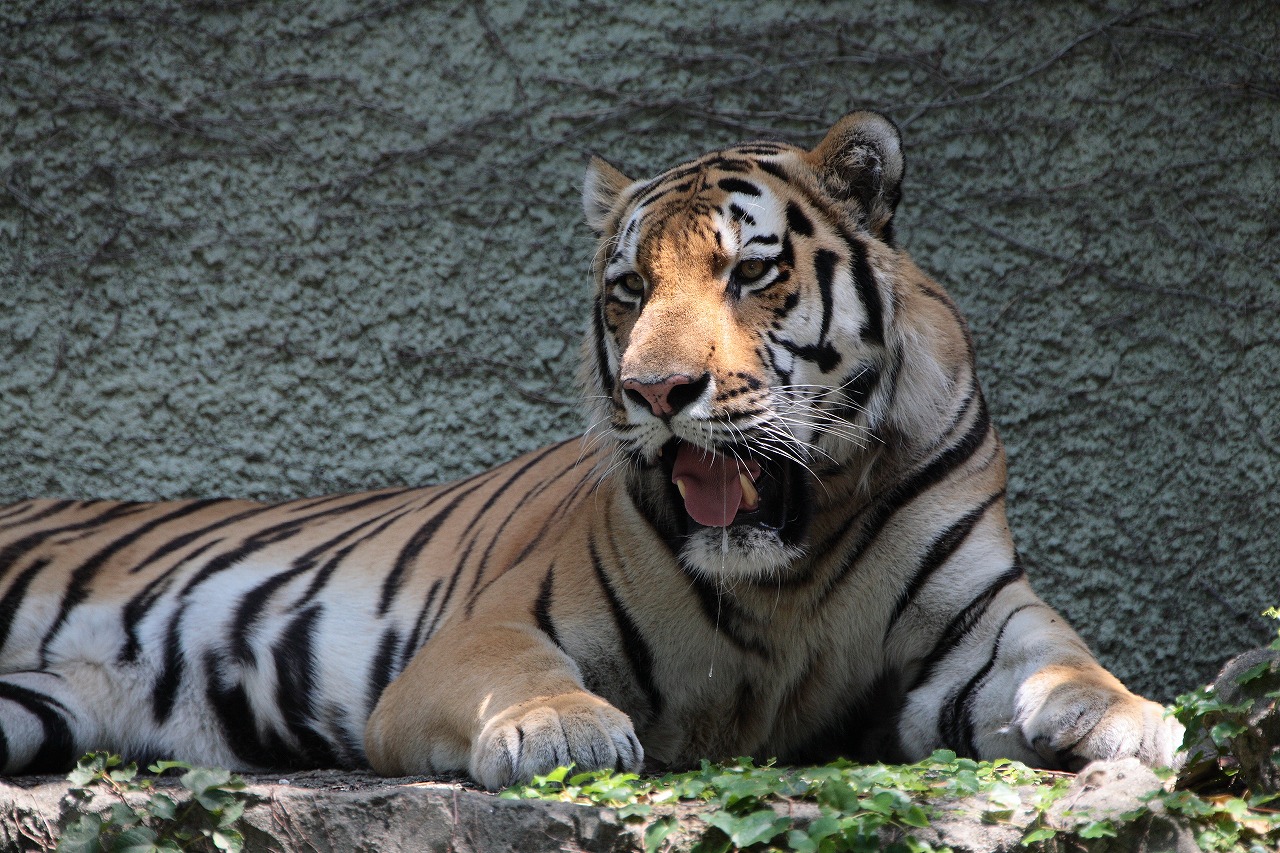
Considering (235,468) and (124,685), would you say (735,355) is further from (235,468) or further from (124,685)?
(235,468)

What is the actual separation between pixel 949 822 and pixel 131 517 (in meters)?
2.28

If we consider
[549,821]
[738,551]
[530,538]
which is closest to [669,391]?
[738,551]

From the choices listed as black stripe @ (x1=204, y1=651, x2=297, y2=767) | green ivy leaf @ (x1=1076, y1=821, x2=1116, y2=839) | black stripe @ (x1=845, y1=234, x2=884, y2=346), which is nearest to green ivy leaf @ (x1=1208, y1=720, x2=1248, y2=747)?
green ivy leaf @ (x1=1076, y1=821, x2=1116, y2=839)

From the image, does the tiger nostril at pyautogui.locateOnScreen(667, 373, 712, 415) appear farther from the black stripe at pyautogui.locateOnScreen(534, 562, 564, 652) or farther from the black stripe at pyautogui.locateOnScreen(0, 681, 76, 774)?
the black stripe at pyautogui.locateOnScreen(0, 681, 76, 774)

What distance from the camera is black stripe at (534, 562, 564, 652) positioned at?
7.28 feet

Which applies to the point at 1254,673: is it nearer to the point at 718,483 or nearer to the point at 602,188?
the point at 718,483

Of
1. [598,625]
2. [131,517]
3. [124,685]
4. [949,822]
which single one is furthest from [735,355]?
[131,517]

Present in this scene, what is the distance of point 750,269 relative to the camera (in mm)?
2100

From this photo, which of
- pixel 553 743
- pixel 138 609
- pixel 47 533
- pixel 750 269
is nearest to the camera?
pixel 553 743

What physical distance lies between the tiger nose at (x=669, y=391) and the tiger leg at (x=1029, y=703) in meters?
0.70

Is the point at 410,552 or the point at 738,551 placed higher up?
the point at 738,551

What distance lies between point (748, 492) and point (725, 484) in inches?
2.3

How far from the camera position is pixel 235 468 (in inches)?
135

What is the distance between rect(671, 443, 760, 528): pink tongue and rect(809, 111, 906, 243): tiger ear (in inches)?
21.7
